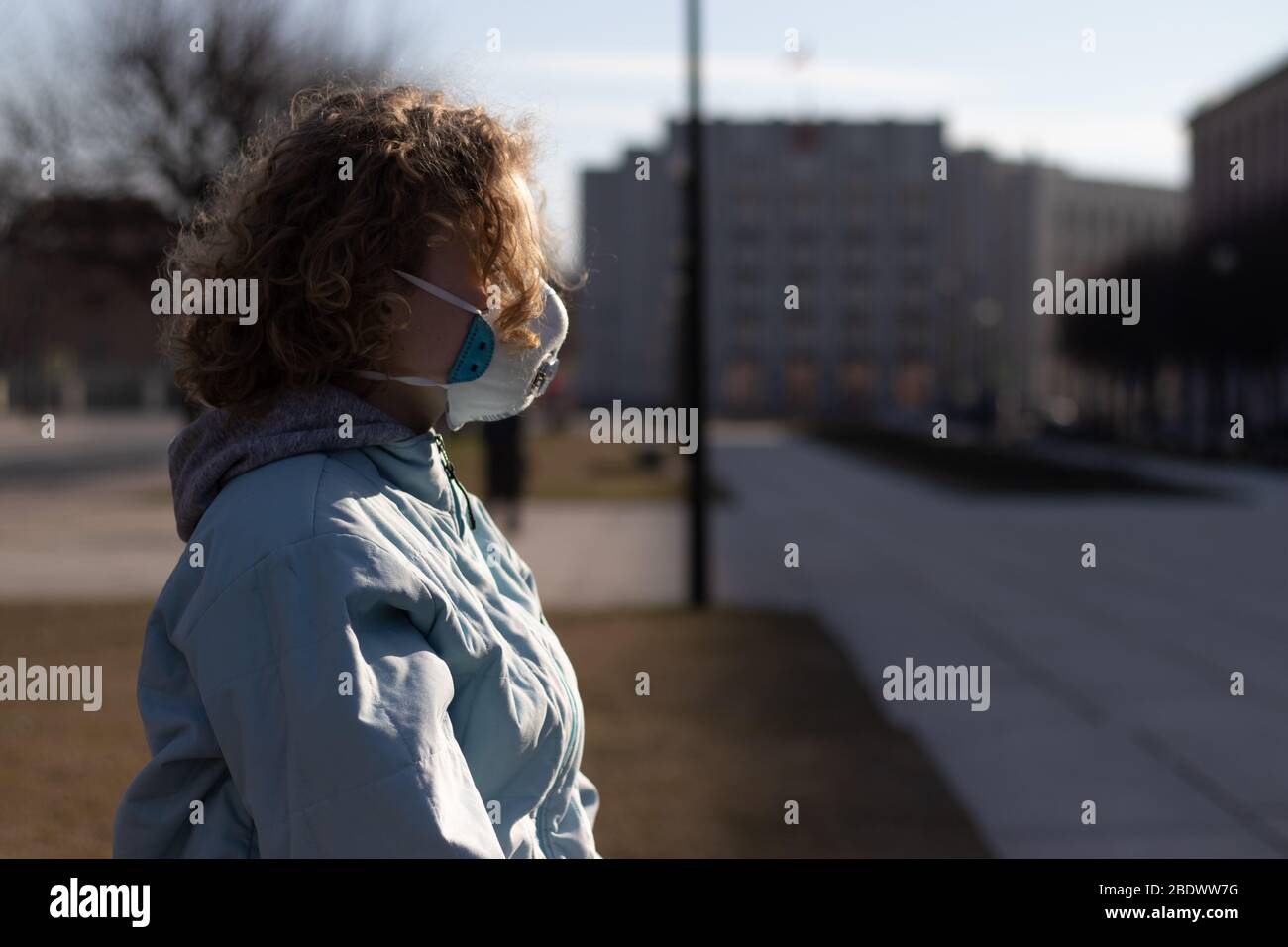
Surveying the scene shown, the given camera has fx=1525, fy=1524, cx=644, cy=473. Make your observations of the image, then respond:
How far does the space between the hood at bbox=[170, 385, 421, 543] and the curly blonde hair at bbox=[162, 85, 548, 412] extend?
1.0 inches

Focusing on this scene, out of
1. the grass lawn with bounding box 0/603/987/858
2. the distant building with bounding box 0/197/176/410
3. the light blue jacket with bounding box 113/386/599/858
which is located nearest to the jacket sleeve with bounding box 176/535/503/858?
the light blue jacket with bounding box 113/386/599/858

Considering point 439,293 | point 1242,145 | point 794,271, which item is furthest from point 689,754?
point 794,271

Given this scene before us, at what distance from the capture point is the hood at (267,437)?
63.8 inches

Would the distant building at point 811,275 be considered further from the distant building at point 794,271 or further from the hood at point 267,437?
the hood at point 267,437

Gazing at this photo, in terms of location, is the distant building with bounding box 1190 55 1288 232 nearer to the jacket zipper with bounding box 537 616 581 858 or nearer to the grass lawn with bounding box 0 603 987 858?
the grass lawn with bounding box 0 603 987 858

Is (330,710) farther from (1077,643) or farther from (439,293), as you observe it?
(1077,643)

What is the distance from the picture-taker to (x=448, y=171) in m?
1.67

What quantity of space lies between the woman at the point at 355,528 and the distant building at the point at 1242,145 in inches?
2449

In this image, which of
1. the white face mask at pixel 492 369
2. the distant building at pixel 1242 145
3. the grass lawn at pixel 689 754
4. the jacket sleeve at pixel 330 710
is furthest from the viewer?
the distant building at pixel 1242 145

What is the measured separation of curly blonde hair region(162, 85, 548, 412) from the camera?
1.64 m

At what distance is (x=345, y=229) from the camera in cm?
163

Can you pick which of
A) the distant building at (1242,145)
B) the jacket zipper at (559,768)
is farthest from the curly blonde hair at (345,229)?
the distant building at (1242,145)

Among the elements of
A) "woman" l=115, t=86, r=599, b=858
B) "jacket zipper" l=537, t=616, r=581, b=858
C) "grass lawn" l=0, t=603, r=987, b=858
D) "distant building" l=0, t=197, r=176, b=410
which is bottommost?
"grass lawn" l=0, t=603, r=987, b=858
